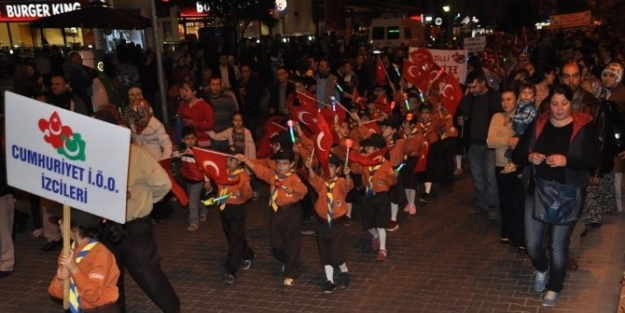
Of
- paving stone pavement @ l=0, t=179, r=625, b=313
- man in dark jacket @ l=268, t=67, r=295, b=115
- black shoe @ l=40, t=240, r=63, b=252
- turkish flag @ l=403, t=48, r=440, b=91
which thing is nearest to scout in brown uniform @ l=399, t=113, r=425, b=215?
paving stone pavement @ l=0, t=179, r=625, b=313

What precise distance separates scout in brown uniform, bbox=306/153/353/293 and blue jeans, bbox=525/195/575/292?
1.71 metres

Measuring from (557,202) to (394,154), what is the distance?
8.64 ft

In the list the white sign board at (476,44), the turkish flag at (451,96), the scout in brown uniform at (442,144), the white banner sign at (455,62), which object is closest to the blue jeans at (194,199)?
the scout in brown uniform at (442,144)

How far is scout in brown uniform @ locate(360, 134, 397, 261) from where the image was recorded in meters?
7.33

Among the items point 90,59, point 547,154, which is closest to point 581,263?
point 547,154

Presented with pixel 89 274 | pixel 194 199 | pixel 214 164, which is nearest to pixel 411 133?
pixel 194 199

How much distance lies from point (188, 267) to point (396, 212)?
2649mm

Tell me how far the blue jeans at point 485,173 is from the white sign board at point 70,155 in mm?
5160

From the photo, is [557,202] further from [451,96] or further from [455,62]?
[455,62]

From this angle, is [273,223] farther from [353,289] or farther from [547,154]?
[547,154]

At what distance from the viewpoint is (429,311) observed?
6.07 m

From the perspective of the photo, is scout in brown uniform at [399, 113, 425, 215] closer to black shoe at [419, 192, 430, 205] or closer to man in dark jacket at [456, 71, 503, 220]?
black shoe at [419, 192, 430, 205]

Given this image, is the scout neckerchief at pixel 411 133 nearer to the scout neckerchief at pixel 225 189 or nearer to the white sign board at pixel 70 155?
the scout neckerchief at pixel 225 189

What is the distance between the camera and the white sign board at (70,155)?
4285mm
